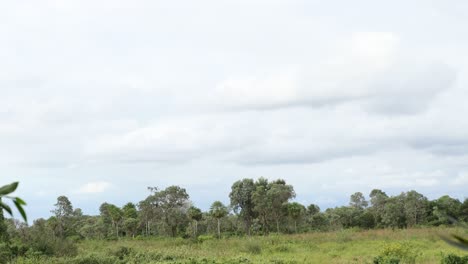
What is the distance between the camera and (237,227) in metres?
39.5

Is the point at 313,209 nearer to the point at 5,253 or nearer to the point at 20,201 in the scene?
the point at 5,253

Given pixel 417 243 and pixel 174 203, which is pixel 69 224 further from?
pixel 417 243

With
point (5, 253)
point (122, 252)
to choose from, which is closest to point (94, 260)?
point (122, 252)

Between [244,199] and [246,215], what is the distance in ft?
4.58

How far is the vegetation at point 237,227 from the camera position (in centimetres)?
2195

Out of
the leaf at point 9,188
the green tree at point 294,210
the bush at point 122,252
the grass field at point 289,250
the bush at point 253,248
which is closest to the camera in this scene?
the leaf at point 9,188

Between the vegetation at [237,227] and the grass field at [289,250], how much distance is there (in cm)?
5

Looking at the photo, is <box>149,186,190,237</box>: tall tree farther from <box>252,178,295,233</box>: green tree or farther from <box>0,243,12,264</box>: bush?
<box>0,243,12,264</box>: bush

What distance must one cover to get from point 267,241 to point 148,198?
15.3 m

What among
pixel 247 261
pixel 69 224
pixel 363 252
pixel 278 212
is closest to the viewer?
pixel 247 261

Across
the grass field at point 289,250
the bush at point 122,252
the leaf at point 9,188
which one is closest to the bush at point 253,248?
the grass field at point 289,250

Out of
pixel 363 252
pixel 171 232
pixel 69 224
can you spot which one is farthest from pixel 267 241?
pixel 69 224

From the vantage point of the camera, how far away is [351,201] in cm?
5019

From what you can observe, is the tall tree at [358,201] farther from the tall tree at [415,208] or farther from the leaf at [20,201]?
the leaf at [20,201]
